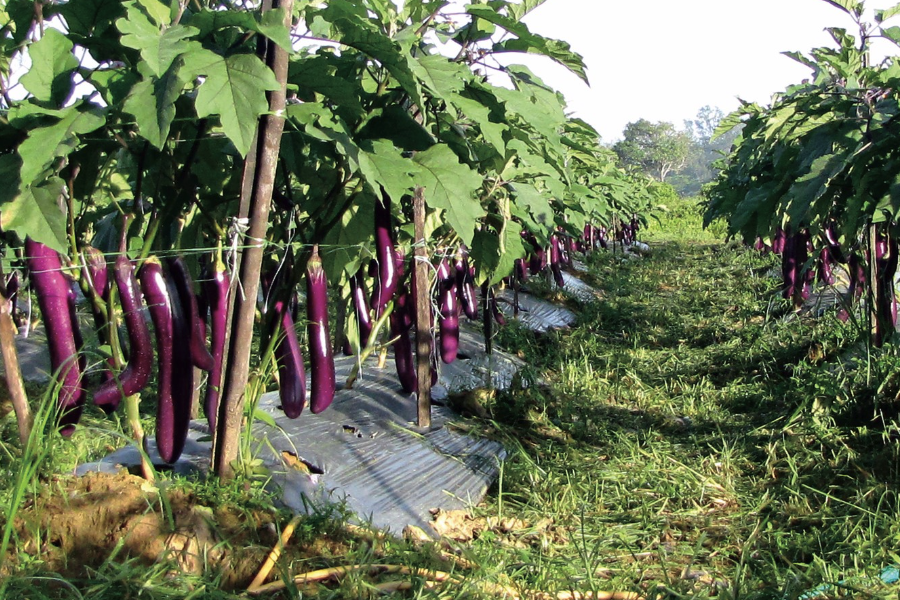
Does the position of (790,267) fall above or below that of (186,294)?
below

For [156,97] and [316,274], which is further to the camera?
[316,274]

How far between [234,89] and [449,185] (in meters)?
0.64

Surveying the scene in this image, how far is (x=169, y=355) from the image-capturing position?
171cm

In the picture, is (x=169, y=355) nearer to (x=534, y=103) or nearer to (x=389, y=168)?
(x=389, y=168)

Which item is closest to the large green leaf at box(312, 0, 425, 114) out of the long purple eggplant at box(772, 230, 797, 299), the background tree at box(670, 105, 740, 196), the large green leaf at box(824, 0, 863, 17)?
the large green leaf at box(824, 0, 863, 17)

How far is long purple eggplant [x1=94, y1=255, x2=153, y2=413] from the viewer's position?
1627 mm

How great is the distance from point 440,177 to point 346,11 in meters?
0.45

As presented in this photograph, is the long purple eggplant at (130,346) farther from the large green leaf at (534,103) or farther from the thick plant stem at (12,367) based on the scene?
the large green leaf at (534,103)

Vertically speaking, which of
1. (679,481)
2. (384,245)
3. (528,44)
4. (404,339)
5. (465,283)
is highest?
(528,44)

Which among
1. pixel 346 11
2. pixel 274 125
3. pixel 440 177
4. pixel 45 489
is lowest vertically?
pixel 45 489

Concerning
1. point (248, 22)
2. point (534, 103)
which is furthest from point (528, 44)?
point (248, 22)

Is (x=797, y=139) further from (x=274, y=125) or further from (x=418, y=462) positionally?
(x=274, y=125)

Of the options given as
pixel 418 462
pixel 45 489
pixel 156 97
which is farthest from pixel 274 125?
pixel 418 462

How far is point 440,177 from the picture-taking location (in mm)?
1931
